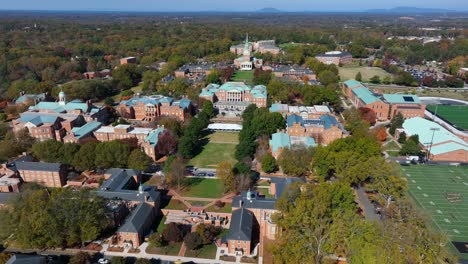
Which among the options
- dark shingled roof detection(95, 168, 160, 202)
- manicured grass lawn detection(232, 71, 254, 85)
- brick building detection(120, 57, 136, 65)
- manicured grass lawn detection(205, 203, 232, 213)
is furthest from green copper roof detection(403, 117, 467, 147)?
brick building detection(120, 57, 136, 65)

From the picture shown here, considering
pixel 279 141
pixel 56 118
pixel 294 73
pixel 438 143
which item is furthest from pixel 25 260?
pixel 294 73

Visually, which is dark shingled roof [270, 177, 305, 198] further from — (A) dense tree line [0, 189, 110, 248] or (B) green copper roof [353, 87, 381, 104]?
(B) green copper roof [353, 87, 381, 104]

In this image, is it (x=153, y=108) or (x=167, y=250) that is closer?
(x=167, y=250)

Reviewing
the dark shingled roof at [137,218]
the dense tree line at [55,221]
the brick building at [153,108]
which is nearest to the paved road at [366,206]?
the dark shingled roof at [137,218]

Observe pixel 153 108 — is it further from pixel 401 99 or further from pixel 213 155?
pixel 401 99

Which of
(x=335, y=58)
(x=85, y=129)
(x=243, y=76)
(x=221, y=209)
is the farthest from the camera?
(x=335, y=58)

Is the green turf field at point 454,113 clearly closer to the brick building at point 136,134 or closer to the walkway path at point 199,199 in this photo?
the walkway path at point 199,199

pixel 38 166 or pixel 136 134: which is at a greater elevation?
pixel 136 134

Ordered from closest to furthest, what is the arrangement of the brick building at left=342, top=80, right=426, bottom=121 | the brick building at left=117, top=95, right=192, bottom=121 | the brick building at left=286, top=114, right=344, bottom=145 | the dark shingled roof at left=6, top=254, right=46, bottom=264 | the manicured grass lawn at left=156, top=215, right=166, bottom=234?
the dark shingled roof at left=6, top=254, right=46, bottom=264 → the manicured grass lawn at left=156, top=215, right=166, bottom=234 → the brick building at left=286, top=114, right=344, bottom=145 → the brick building at left=117, top=95, right=192, bottom=121 → the brick building at left=342, top=80, right=426, bottom=121
